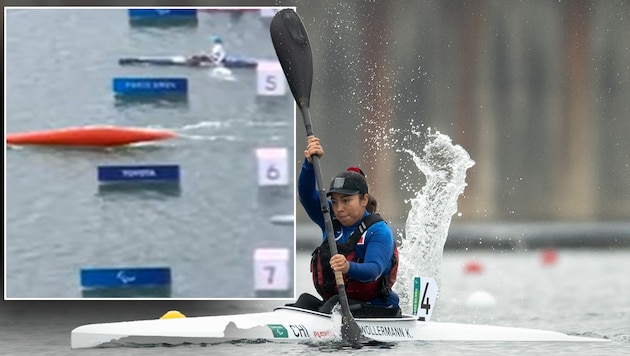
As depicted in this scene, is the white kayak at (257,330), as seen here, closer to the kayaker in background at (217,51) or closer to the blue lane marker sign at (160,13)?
the kayaker in background at (217,51)

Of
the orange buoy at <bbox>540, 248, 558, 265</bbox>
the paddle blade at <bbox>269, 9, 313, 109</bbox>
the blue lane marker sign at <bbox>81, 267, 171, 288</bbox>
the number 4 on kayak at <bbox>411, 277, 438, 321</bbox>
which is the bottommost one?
the number 4 on kayak at <bbox>411, 277, 438, 321</bbox>

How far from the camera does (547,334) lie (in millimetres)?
8438

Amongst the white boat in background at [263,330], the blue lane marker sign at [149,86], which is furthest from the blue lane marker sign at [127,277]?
the white boat in background at [263,330]

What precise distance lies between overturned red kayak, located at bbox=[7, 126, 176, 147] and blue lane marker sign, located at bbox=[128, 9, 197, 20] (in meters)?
0.79

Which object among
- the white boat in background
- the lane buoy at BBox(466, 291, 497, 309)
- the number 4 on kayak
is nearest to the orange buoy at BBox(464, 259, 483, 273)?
the lane buoy at BBox(466, 291, 497, 309)

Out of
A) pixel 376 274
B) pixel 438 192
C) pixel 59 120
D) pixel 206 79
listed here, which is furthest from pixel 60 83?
pixel 376 274

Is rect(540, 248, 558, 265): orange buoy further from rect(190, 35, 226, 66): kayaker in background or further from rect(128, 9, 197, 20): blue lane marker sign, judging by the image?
rect(128, 9, 197, 20): blue lane marker sign

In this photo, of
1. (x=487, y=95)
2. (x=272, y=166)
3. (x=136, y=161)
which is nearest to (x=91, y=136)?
(x=136, y=161)

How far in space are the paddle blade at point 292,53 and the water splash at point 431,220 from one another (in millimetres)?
1623

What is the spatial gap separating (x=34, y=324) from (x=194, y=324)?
2152mm

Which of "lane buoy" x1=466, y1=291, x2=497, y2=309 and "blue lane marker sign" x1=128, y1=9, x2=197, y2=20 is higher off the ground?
"blue lane marker sign" x1=128, y1=9, x2=197, y2=20

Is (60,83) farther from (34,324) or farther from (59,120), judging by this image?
(34,324)

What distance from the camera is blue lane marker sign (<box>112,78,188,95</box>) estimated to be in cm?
1049

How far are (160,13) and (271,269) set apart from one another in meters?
1.95
